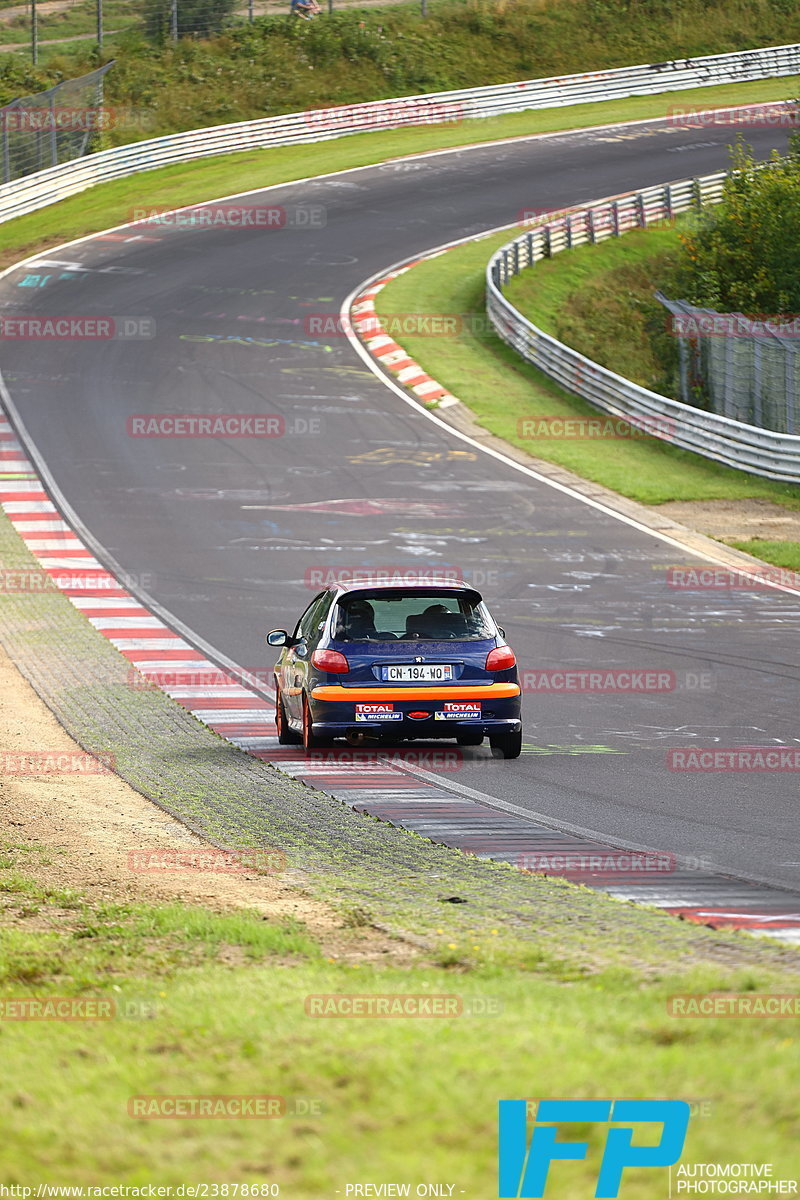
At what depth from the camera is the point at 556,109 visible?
62.7 meters

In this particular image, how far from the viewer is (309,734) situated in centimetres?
1269

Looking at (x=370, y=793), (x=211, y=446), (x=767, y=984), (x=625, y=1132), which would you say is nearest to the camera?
(x=625, y=1132)

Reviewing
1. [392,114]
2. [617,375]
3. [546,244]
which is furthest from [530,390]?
[392,114]

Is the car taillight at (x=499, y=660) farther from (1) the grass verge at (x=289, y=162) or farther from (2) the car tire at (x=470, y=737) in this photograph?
(1) the grass verge at (x=289, y=162)

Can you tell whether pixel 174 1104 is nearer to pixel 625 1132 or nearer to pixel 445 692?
pixel 625 1132

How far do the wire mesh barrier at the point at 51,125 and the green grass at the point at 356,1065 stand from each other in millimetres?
45519

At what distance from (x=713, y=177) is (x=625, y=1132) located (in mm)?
51068

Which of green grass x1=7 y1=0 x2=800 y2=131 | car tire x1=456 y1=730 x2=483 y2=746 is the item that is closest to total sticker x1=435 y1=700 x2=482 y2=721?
car tire x1=456 y1=730 x2=483 y2=746

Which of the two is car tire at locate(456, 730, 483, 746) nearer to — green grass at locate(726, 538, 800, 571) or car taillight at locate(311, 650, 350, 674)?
car taillight at locate(311, 650, 350, 674)

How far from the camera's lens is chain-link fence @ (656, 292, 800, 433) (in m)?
30.2

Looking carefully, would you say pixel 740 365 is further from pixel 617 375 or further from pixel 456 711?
pixel 456 711

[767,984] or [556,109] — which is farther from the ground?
[556,109]

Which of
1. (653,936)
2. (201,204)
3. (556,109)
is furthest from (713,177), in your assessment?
(653,936)

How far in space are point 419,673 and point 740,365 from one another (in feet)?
70.2
